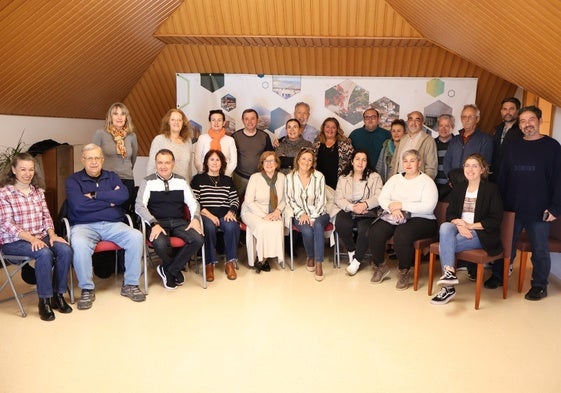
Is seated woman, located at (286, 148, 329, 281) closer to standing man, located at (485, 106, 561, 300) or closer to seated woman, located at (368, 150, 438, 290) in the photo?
seated woman, located at (368, 150, 438, 290)

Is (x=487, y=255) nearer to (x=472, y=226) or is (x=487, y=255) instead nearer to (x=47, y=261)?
(x=472, y=226)

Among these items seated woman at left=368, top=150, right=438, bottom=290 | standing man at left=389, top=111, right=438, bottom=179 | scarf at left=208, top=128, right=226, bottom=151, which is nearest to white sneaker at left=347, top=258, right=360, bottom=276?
seated woman at left=368, top=150, right=438, bottom=290

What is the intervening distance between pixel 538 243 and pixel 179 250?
2.90 metres

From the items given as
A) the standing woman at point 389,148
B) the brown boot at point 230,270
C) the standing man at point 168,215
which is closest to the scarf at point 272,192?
the brown boot at point 230,270

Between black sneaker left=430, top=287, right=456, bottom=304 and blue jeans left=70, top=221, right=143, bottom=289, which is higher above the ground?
blue jeans left=70, top=221, right=143, bottom=289

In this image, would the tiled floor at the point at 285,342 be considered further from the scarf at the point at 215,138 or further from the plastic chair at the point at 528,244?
the scarf at the point at 215,138

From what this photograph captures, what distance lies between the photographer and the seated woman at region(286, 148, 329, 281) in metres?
4.82

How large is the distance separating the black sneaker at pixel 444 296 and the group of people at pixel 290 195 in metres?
0.01

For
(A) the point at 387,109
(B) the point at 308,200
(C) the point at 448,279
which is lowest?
(C) the point at 448,279

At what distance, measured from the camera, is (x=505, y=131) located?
4699mm

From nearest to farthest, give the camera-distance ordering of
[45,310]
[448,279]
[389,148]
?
[45,310] → [448,279] → [389,148]

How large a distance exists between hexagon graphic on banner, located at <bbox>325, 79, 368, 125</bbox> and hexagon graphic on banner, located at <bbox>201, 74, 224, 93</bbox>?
1.30m

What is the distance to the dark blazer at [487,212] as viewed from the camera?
393 cm

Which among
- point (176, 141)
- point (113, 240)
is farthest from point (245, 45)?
point (113, 240)
